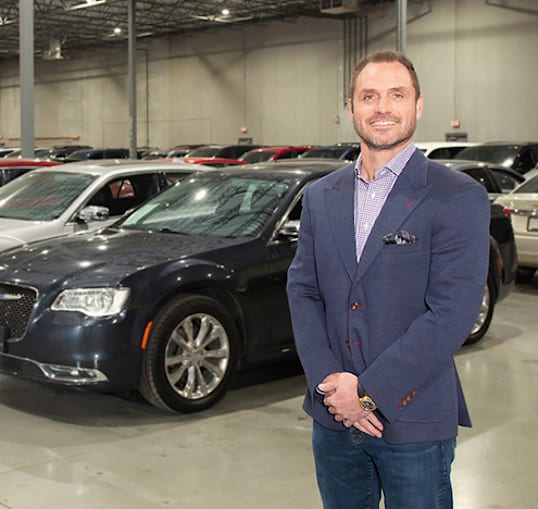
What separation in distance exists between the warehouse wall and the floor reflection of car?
71.7 ft

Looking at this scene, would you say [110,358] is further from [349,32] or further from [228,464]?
[349,32]

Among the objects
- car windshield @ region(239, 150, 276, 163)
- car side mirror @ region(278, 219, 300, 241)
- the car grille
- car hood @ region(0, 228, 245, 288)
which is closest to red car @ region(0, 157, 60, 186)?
car hood @ region(0, 228, 245, 288)

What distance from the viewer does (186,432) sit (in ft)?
18.1

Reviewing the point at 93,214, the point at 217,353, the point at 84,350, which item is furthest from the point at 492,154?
the point at 84,350

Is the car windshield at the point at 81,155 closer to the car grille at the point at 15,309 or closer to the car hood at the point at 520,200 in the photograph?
the car hood at the point at 520,200

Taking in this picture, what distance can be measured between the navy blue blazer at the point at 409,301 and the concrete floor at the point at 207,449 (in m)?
1.99

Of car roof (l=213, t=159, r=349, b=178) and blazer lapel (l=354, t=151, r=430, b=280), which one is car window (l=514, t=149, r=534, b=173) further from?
blazer lapel (l=354, t=151, r=430, b=280)

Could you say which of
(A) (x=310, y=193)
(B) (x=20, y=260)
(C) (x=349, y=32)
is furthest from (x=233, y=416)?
(C) (x=349, y=32)

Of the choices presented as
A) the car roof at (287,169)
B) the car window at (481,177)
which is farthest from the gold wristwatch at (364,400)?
the car window at (481,177)

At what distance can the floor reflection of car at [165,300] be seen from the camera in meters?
5.54

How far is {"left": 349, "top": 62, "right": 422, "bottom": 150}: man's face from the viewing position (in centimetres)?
257

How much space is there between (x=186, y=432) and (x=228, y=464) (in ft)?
2.11

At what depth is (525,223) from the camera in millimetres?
10500

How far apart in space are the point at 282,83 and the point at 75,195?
2611 cm
